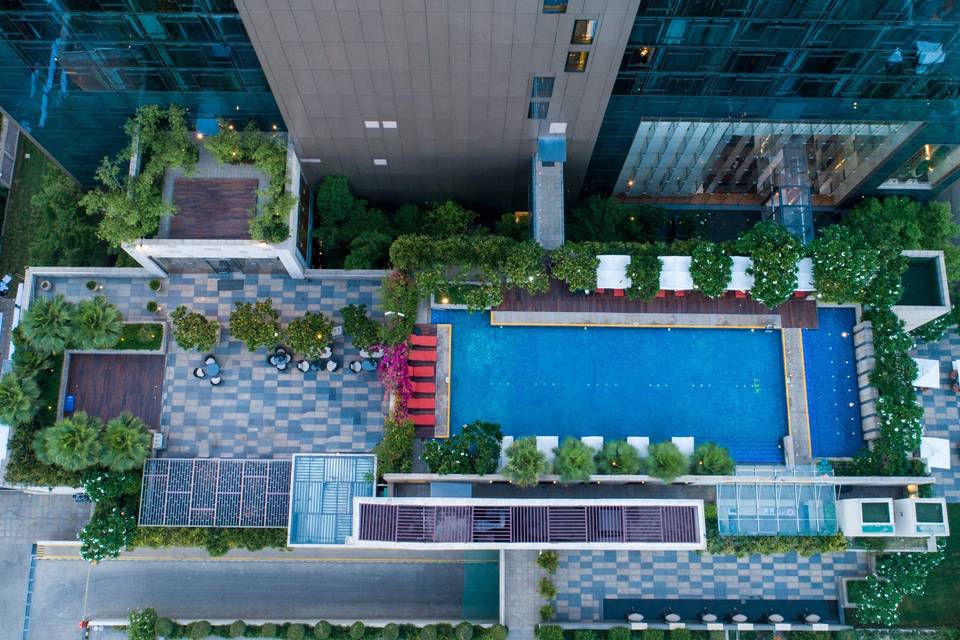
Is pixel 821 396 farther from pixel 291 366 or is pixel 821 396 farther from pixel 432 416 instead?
pixel 291 366

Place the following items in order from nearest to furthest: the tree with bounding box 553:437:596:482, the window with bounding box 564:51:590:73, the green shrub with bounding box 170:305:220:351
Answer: the window with bounding box 564:51:590:73, the tree with bounding box 553:437:596:482, the green shrub with bounding box 170:305:220:351

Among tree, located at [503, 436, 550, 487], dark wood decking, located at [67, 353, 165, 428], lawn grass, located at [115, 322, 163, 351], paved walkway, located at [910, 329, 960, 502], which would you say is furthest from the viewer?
paved walkway, located at [910, 329, 960, 502]

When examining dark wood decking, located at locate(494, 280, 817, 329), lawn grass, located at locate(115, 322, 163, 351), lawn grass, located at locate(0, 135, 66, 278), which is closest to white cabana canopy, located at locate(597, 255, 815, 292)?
dark wood decking, located at locate(494, 280, 817, 329)

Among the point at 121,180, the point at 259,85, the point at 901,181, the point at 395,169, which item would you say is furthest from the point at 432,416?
the point at 901,181

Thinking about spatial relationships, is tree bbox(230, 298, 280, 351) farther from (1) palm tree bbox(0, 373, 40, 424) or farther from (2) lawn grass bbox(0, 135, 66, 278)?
(2) lawn grass bbox(0, 135, 66, 278)

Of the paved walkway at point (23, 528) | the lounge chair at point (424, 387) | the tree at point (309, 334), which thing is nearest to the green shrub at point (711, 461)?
the lounge chair at point (424, 387)

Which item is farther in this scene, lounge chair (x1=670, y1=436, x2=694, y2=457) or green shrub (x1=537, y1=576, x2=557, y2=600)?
green shrub (x1=537, y1=576, x2=557, y2=600)

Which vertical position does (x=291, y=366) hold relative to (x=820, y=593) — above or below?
above
